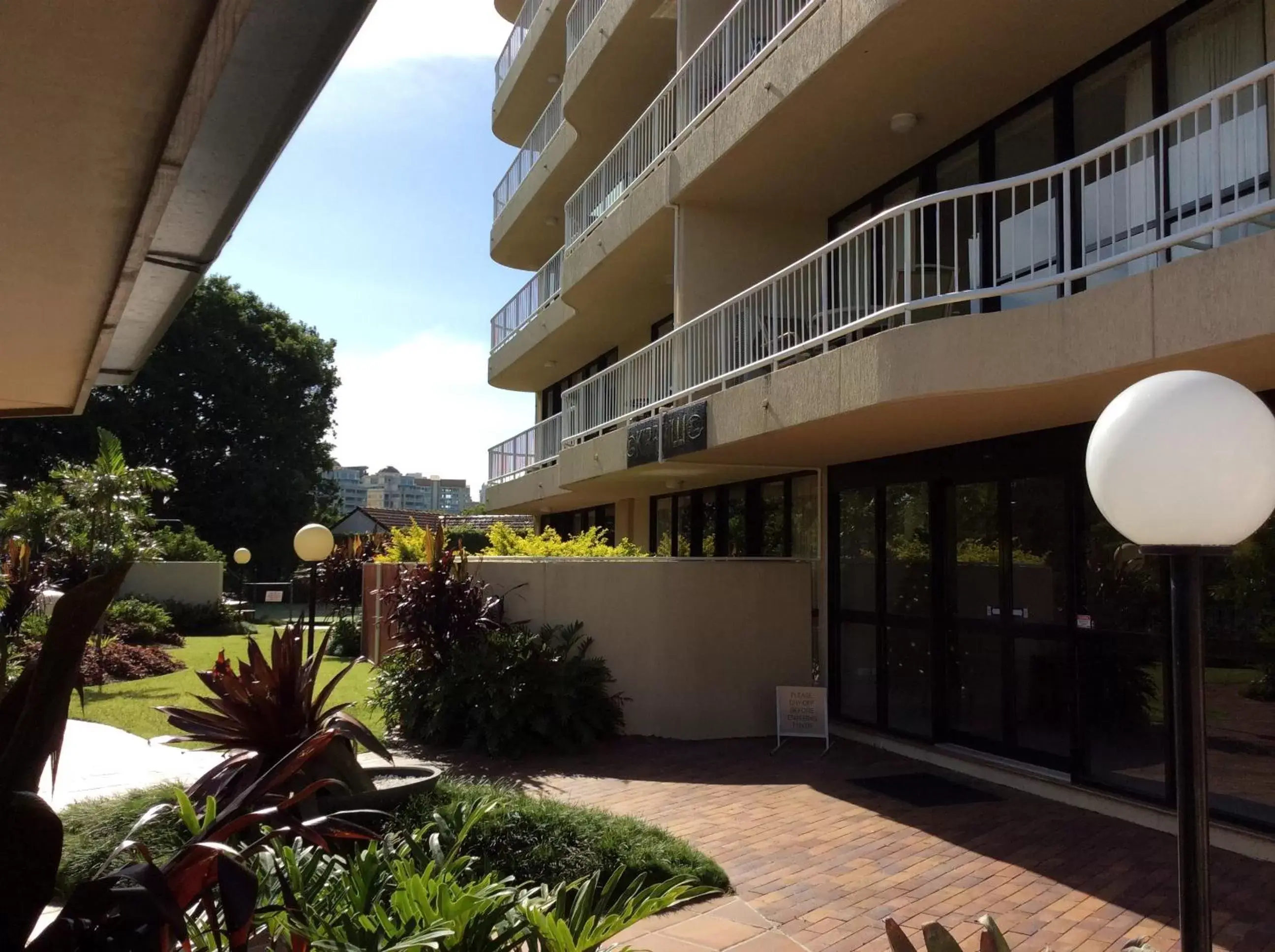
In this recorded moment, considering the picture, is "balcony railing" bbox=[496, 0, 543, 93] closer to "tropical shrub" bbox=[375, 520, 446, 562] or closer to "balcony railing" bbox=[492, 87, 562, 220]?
"balcony railing" bbox=[492, 87, 562, 220]

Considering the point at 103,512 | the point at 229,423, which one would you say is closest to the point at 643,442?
the point at 103,512

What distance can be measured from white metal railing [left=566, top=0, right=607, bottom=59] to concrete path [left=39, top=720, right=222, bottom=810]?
12.4 m

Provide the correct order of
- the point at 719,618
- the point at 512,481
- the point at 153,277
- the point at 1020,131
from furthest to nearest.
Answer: the point at 512,481 → the point at 719,618 → the point at 1020,131 → the point at 153,277

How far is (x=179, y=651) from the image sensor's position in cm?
1950

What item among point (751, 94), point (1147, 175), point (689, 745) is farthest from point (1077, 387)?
point (689, 745)

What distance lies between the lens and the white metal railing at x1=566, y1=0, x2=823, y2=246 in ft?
33.9

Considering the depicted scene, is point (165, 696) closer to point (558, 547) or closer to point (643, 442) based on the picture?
point (558, 547)

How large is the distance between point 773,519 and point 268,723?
7.94 m

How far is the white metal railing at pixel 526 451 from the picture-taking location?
18.3m

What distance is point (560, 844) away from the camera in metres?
5.90

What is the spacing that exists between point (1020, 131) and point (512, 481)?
13609mm

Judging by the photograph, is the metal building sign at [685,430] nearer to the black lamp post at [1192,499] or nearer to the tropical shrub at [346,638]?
the black lamp post at [1192,499]

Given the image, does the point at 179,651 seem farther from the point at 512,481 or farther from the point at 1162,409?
the point at 1162,409

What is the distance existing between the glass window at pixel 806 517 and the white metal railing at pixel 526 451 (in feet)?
16.6
